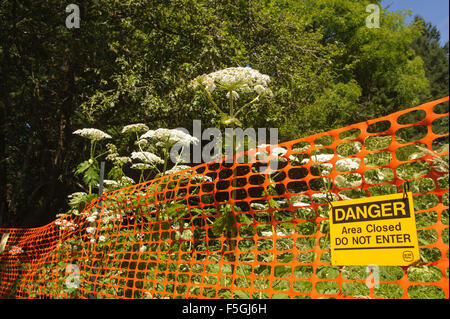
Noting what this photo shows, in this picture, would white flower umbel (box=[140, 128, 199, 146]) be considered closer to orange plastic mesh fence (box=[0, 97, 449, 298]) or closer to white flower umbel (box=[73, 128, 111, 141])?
orange plastic mesh fence (box=[0, 97, 449, 298])

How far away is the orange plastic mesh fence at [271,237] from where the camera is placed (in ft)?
5.46

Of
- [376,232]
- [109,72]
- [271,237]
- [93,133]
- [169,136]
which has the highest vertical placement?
[109,72]

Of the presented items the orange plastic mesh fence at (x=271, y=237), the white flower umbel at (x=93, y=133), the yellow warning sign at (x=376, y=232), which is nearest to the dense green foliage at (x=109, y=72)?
the white flower umbel at (x=93, y=133)

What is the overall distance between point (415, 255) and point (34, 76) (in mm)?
7174

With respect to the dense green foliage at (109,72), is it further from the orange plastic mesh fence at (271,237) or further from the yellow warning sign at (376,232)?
the yellow warning sign at (376,232)

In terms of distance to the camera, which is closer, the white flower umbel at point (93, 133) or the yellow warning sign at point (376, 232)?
the yellow warning sign at point (376, 232)

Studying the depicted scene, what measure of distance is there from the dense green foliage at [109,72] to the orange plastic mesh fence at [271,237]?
293 centimetres

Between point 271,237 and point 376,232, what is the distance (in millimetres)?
928

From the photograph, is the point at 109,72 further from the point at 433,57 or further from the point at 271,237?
the point at 433,57

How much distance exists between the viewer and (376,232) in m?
1.45

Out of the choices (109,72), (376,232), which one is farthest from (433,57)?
(376,232)

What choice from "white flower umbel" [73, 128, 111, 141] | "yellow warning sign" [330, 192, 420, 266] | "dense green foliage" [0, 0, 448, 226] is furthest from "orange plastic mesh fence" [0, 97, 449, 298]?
"dense green foliage" [0, 0, 448, 226]
